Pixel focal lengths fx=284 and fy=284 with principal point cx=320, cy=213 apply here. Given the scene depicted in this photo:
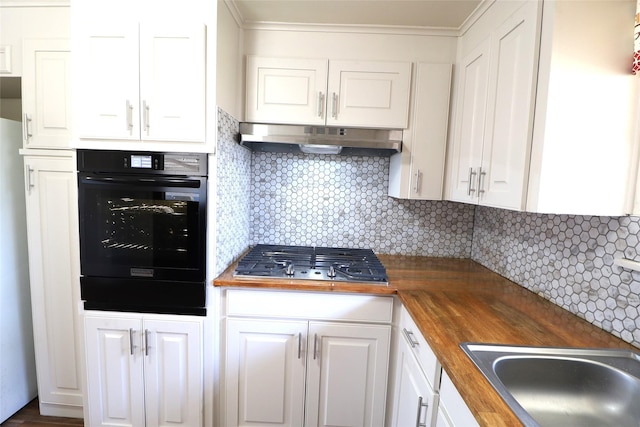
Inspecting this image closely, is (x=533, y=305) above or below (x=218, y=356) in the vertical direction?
above

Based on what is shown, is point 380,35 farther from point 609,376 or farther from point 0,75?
point 0,75

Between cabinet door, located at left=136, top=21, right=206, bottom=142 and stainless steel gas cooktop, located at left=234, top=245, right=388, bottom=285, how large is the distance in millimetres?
726

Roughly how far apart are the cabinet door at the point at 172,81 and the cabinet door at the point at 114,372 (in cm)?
97

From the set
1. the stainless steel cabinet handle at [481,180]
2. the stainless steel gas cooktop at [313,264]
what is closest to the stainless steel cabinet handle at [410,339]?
the stainless steel gas cooktop at [313,264]

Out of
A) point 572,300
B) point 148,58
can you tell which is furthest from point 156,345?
point 572,300

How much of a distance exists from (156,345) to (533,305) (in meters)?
1.82

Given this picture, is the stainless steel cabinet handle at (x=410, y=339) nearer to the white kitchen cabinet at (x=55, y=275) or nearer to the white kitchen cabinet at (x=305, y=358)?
the white kitchen cabinet at (x=305, y=358)

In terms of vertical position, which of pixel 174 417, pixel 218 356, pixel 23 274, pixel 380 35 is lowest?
pixel 174 417

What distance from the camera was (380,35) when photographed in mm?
1666

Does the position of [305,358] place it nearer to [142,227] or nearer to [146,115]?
[142,227]

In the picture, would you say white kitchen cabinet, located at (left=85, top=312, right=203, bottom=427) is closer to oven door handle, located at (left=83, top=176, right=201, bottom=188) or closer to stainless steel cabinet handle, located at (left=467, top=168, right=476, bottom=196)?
oven door handle, located at (left=83, top=176, right=201, bottom=188)

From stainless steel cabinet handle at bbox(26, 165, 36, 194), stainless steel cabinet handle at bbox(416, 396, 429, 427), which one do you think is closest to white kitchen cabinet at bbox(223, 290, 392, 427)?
stainless steel cabinet handle at bbox(416, 396, 429, 427)

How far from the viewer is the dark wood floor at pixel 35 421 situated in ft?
5.46

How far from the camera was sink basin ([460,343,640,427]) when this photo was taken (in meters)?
0.84
